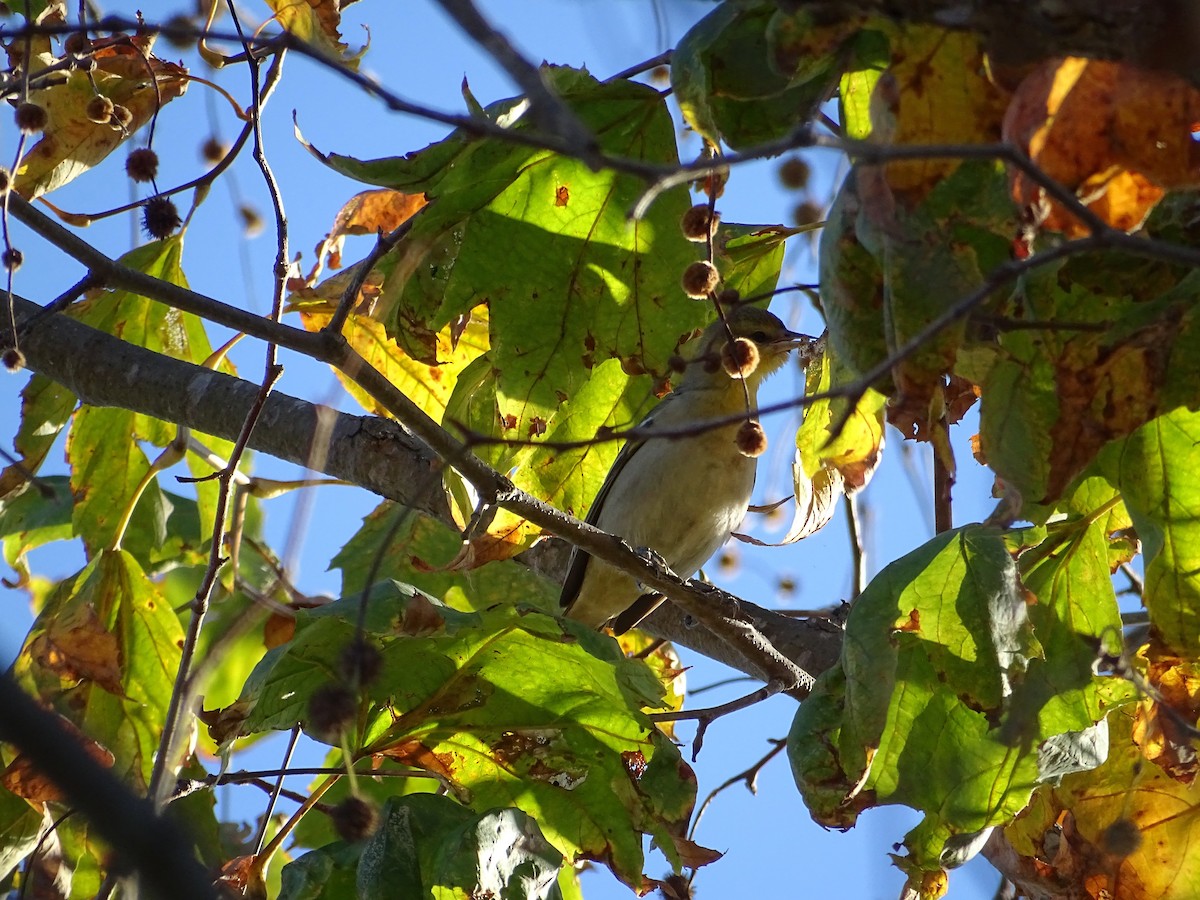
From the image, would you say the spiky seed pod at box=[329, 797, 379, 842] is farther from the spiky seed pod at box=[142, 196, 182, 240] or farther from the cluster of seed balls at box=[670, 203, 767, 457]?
the spiky seed pod at box=[142, 196, 182, 240]

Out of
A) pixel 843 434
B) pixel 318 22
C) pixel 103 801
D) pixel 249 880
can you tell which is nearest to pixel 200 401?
pixel 318 22

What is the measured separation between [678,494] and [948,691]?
11.1 feet

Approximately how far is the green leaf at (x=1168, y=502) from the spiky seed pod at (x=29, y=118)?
8.39ft

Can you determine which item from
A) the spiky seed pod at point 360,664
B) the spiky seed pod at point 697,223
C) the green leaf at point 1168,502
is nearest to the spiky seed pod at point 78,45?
the spiky seed pod at point 697,223

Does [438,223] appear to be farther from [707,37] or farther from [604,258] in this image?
[707,37]

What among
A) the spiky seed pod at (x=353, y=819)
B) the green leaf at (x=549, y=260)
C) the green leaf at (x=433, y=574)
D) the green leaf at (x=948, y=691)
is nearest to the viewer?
the spiky seed pod at (x=353, y=819)

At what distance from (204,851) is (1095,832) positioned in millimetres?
2162

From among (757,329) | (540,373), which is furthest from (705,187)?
(757,329)

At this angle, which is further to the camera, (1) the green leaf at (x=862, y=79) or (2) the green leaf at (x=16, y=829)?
(2) the green leaf at (x=16, y=829)

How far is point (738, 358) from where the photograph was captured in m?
2.81

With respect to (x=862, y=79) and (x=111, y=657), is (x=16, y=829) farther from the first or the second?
(x=862, y=79)

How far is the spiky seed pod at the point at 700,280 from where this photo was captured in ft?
8.87

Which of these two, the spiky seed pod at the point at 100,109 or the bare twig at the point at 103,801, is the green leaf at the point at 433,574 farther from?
the bare twig at the point at 103,801

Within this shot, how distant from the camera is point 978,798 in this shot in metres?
2.53
